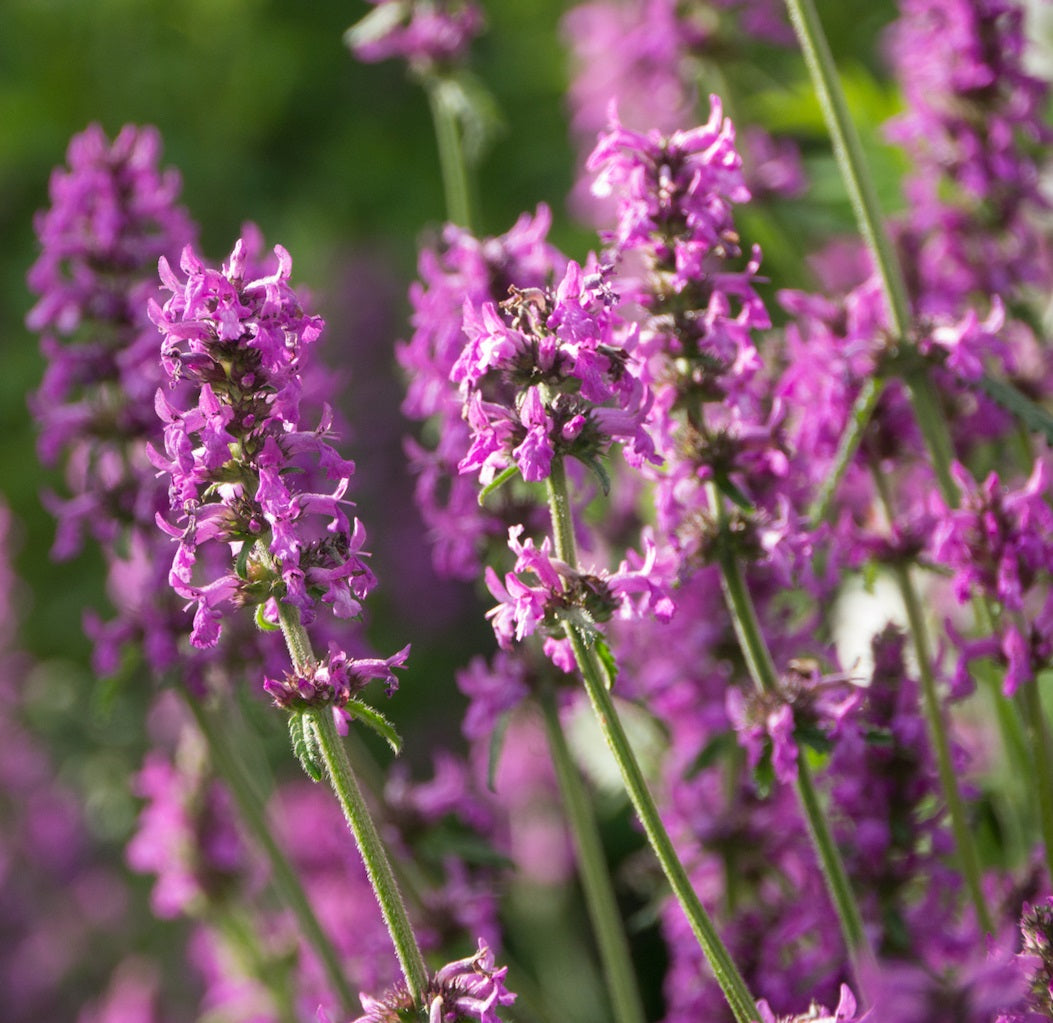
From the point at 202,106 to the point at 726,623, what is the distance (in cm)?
702

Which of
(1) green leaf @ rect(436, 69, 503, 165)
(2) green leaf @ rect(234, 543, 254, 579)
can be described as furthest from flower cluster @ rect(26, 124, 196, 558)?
(2) green leaf @ rect(234, 543, 254, 579)

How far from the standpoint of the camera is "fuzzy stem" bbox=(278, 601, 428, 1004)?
5.82ft

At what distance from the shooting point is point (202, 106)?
8.81 metres

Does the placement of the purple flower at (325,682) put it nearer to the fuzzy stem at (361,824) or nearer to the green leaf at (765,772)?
the fuzzy stem at (361,824)

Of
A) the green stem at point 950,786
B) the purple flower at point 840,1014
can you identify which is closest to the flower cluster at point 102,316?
the green stem at point 950,786

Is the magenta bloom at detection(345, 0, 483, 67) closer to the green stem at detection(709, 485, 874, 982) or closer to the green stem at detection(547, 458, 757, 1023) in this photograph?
the green stem at detection(709, 485, 874, 982)

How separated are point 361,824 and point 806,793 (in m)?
0.72

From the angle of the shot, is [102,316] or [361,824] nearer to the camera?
[361,824]

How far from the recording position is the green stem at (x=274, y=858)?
8.81 feet

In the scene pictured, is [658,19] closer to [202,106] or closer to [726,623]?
[726,623]

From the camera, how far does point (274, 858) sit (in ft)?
9.20

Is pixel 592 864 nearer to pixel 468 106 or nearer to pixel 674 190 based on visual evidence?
pixel 674 190

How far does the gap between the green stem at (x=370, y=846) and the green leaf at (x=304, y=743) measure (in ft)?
0.04

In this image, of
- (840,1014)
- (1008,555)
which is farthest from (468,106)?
(840,1014)
